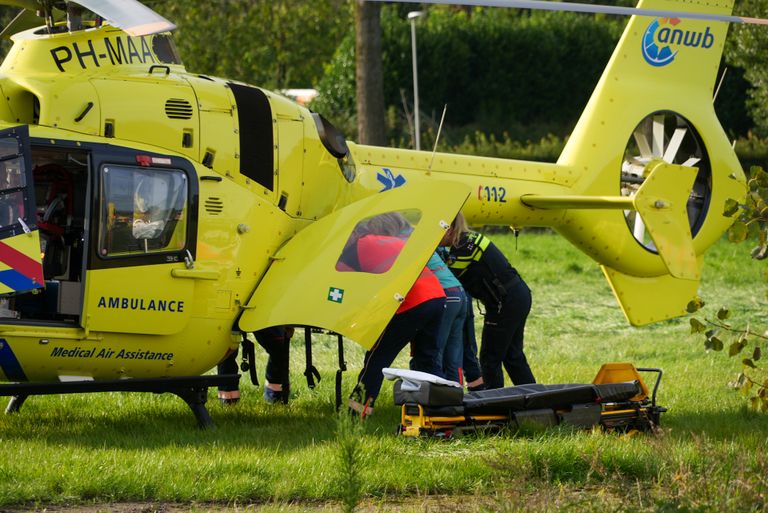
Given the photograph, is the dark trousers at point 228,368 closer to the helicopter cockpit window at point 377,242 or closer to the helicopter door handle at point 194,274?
the helicopter door handle at point 194,274

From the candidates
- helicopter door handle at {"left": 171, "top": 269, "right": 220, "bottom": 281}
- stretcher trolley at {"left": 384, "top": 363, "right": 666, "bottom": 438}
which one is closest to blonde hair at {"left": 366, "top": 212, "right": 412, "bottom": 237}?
stretcher trolley at {"left": 384, "top": 363, "right": 666, "bottom": 438}

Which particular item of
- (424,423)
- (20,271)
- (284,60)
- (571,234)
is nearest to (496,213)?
(571,234)

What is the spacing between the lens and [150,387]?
8.16 m

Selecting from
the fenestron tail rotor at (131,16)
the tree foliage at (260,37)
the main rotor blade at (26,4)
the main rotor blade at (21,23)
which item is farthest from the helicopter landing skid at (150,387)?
the tree foliage at (260,37)

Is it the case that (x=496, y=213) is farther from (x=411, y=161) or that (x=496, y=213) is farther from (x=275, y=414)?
(x=275, y=414)

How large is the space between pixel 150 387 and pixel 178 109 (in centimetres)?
209

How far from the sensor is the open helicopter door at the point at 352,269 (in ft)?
26.1

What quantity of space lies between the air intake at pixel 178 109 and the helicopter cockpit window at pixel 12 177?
1225 millimetres

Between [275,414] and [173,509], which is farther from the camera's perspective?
[275,414]

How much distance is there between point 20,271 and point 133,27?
190cm

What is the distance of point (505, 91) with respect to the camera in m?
35.7

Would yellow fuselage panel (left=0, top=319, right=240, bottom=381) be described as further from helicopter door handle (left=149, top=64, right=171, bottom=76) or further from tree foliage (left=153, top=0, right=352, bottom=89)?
tree foliage (left=153, top=0, right=352, bottom=89)

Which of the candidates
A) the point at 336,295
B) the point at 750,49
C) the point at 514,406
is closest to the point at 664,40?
the point at 514,406

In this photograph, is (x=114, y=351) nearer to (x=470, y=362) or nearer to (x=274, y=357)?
(x=274, y=357)
